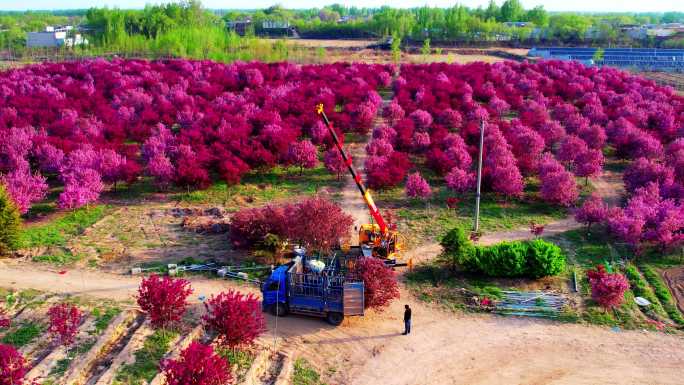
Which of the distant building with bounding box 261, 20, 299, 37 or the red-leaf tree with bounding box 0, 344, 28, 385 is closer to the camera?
the red-leaf tree with bounding box 0, 344, 28, 385

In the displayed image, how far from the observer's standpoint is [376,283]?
1263 centimetres

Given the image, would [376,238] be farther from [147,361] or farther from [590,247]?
[147,361]

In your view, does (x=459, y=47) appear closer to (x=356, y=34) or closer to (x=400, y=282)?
(x=356, y=34)

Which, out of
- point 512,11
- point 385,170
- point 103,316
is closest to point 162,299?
point 103,316

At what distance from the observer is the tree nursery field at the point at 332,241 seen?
11.4m

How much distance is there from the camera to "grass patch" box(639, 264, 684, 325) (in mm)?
13398

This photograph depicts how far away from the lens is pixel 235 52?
2373 inches

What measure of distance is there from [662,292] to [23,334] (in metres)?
15.1

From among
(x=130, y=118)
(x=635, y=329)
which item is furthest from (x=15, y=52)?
(x=635, y=329)

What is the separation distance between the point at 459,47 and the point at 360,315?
7549 cm

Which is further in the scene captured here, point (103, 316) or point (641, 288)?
point (641, 288)

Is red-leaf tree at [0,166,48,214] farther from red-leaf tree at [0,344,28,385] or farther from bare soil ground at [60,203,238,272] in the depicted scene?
red-leaf tree at [0,344,28,385]

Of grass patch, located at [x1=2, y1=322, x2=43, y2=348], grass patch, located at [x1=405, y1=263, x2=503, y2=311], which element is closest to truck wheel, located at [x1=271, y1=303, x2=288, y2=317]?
grass patch, located at [x1=405, y1=263, x2=503, y2=311]

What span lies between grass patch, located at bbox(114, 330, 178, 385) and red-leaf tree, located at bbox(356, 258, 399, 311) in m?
4.25
